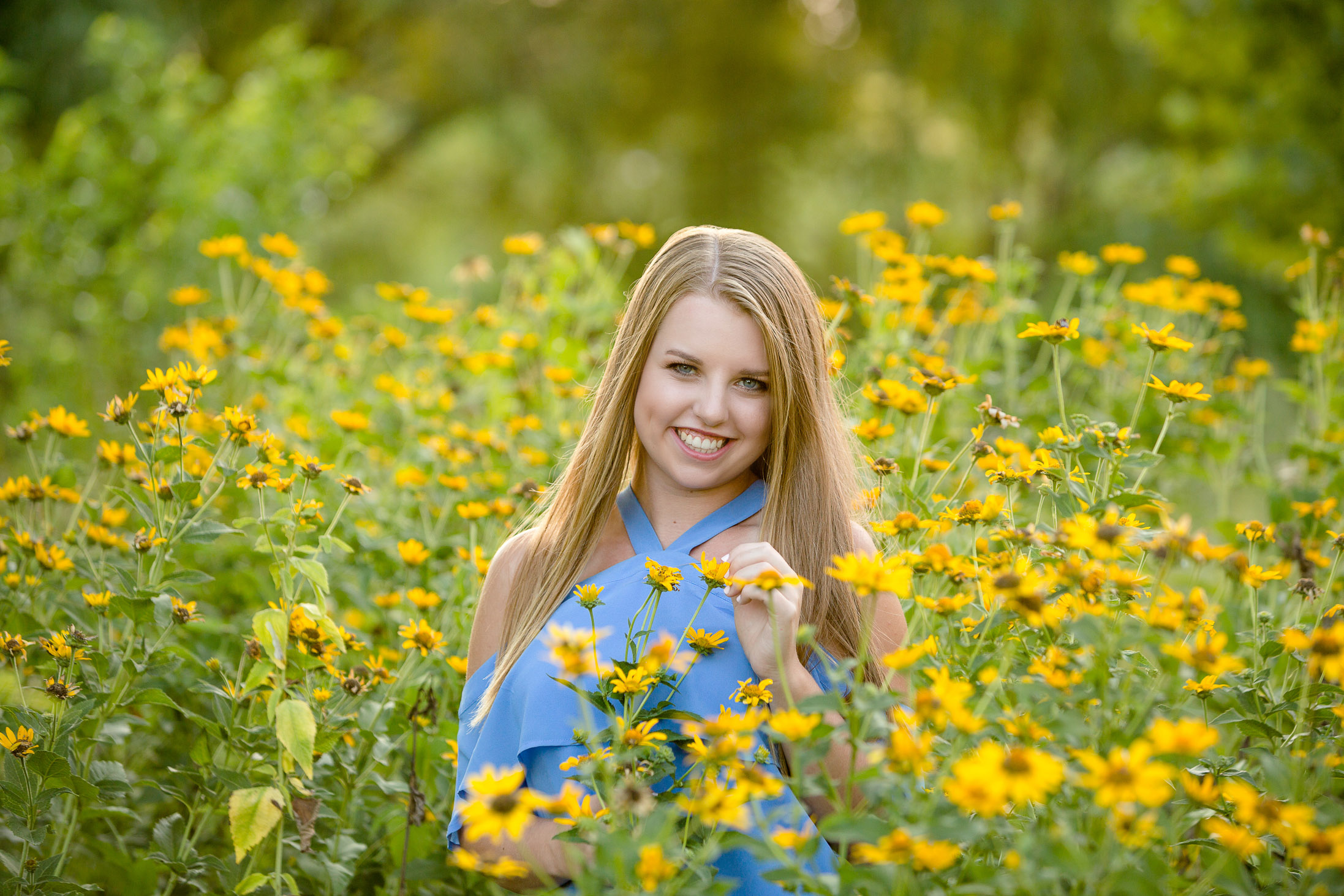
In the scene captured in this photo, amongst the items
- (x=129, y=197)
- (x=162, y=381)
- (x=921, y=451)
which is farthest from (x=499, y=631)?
(x=129, y=197)

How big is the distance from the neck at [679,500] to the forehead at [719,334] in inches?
9.1

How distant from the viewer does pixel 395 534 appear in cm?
235

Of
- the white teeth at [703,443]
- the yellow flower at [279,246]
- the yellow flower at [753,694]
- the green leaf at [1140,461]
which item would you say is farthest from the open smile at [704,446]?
the yellow flower at [279,246]

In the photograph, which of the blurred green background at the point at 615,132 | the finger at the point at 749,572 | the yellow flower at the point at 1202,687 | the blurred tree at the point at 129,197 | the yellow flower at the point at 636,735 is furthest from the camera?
the blurred green background at the point at 615,132

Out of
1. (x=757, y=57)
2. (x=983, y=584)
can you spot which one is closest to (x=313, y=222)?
(x=757, y=57)

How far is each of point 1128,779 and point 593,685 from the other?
0.80 meters

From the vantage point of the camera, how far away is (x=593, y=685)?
147 centimetres

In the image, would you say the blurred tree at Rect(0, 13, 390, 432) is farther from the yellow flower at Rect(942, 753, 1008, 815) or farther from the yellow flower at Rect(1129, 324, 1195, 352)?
the yellow flower at Rect(942, 753, 1008, 815)

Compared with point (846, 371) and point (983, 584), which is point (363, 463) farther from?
point (983, 584)

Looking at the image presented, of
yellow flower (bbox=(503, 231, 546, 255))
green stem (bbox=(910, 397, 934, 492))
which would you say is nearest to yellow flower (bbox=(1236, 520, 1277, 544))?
green stem (bbox=(910, 397, 934, 492))

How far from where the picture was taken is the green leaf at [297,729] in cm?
140

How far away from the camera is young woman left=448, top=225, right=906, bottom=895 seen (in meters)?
1.50

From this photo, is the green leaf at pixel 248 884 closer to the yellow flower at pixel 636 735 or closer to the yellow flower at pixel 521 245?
the yellow flower at pixel 636 735

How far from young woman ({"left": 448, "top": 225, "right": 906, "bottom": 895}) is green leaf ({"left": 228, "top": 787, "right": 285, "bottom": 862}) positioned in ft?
0.86
